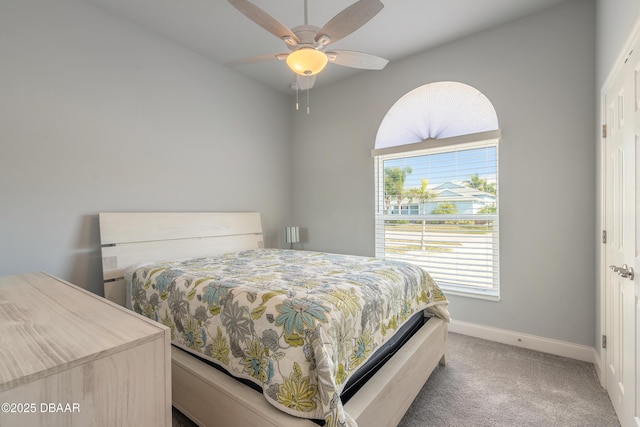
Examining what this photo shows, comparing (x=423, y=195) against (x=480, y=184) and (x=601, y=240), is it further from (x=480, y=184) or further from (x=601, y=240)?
(x=601, y=240)

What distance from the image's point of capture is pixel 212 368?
154 centimetres

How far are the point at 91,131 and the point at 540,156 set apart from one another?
151 inches

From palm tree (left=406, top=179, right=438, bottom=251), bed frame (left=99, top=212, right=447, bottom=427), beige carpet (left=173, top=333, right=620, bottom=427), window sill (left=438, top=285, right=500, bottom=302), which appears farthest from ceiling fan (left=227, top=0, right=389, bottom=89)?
window sill (left=438, top=285, right=500, bottom=302)

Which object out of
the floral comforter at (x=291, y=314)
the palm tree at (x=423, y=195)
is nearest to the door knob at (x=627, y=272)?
the floral comforter at (x=291, y=314)

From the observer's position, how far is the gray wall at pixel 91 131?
2.01 m

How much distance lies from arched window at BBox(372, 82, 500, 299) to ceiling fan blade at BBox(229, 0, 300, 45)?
189cm

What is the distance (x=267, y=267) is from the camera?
86.5 inches

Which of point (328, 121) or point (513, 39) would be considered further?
point (328, 121)

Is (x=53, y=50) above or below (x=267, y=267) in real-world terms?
above

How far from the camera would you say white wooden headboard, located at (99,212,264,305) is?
2.32m

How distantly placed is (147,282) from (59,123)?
1427 mm

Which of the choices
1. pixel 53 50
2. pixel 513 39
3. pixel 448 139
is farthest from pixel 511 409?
pixel 53 50

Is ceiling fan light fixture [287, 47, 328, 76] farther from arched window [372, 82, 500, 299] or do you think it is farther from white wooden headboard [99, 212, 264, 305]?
white wooden headboard [99, 212, 264, 305]

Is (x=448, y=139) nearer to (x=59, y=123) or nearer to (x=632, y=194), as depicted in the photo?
(x=632, y=194)
